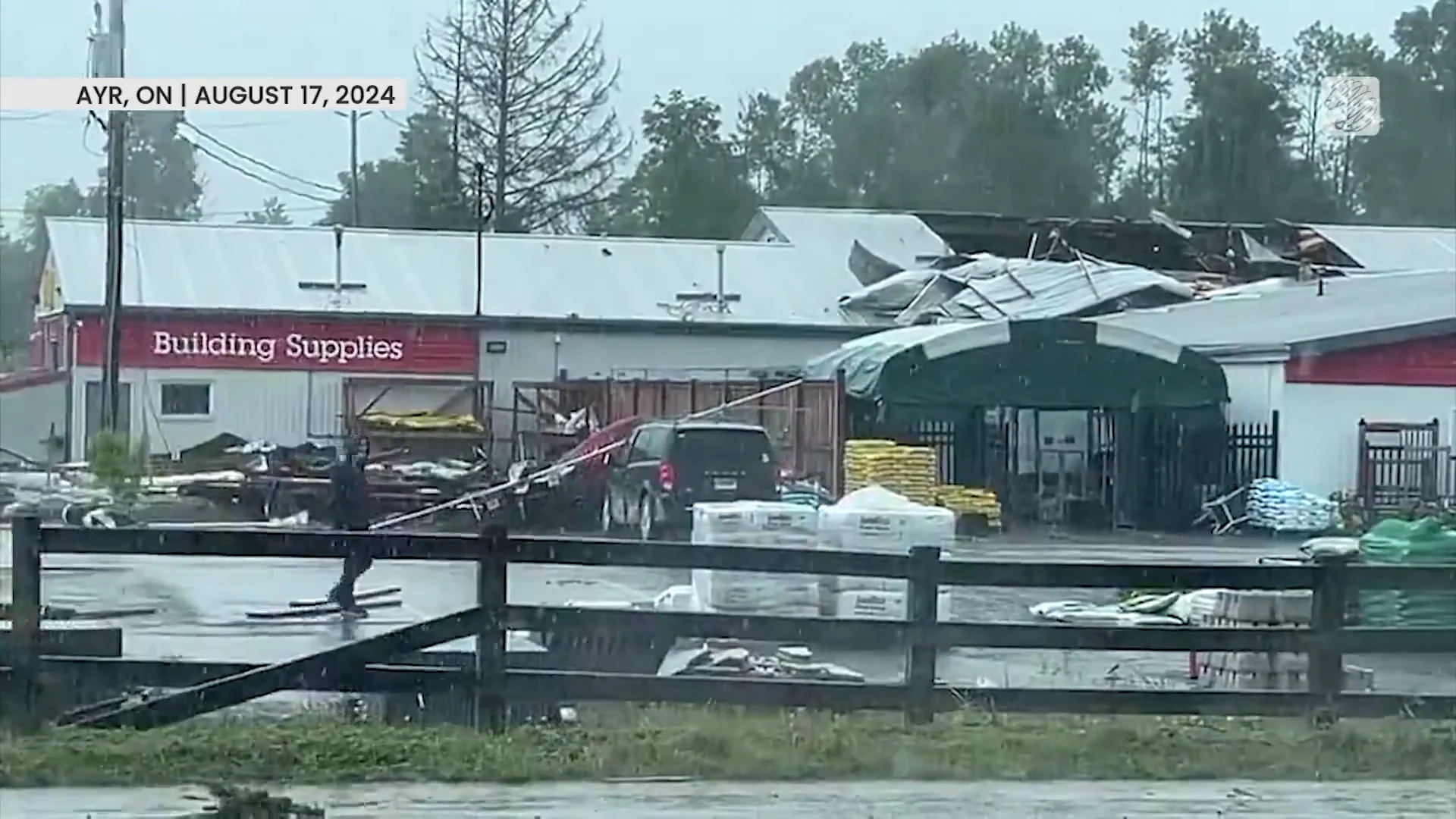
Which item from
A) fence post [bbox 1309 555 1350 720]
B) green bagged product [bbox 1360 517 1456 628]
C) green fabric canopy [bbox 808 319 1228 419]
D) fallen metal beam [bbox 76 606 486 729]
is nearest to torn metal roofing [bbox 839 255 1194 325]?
green fabric canopy [bbox 808 319 1228 419]

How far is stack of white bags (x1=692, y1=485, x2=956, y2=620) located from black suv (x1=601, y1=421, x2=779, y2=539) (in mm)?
9661

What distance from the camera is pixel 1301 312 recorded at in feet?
123

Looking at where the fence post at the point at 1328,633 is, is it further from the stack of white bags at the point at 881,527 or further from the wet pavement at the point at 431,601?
the stack of white bags at the point at 881,527

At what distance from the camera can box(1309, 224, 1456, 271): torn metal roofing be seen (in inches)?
1726

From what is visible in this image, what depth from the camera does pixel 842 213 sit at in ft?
131

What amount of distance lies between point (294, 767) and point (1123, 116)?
92.2 ft

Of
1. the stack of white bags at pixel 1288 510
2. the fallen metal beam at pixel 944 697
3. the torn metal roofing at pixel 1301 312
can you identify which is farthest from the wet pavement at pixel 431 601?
the torn metal roofing at pixel 1301 312

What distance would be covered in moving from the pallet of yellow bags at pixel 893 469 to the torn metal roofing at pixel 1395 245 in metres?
14.0

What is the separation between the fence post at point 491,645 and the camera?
10.6 metres

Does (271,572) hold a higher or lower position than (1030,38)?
lower

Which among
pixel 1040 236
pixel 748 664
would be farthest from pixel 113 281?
pixel 748 664

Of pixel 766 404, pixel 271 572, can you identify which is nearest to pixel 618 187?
pixel 766 404

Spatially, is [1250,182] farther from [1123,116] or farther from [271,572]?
[271,572]

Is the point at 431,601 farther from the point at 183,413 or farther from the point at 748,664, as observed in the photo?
the point at 183,413
